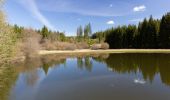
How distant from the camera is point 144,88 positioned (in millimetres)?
13578

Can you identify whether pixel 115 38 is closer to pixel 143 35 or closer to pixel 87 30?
pixel 143 35

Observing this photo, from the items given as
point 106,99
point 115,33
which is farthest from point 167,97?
point 115,33

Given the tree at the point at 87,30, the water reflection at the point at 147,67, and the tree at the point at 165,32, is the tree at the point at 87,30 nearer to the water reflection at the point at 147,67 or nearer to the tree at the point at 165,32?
the tree at the point at 165,32

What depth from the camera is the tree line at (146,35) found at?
60328mm

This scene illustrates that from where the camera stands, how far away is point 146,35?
64438 millimetres

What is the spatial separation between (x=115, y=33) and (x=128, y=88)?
67.0 m

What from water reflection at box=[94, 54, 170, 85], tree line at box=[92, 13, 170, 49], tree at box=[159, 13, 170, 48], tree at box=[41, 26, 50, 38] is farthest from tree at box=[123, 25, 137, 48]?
water reflection at box=[94, 54, 170, 85]

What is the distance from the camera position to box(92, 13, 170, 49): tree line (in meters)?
60.3

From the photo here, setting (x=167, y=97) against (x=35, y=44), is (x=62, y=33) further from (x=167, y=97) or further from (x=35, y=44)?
(x=167, y=97)

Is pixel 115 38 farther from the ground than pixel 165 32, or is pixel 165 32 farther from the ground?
pixel 165 32

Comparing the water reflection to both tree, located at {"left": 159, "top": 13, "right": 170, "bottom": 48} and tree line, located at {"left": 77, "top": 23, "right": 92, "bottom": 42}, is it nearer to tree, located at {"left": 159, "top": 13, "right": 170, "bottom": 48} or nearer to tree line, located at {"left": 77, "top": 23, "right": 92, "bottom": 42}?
tree, located at {"left": 159, "top": 13, "right": 170, "bottom": 48}

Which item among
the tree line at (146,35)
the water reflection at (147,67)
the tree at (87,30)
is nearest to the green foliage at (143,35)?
the tree line at (146,35)

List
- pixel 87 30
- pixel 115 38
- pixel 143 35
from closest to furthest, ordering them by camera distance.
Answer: pixel 143 35 < pixel 115 38 < pixel 87 30

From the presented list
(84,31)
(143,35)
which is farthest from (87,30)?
(143,35)
